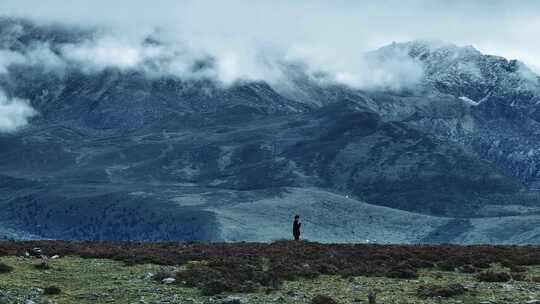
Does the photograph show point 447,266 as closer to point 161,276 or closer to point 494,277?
point 494,277

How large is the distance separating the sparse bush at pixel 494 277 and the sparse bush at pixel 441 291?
432 cm

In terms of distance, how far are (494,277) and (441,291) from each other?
6.11 m

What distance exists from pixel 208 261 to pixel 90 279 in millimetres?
10383

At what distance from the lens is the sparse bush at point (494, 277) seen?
43812 millimetres

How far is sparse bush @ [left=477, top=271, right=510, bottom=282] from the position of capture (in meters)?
43.8

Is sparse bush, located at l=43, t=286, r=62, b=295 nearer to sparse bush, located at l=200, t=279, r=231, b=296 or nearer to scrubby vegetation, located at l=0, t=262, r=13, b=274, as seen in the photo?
scrubby vegetation, located at l=0, t=262, r=13, b=274

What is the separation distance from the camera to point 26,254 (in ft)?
176

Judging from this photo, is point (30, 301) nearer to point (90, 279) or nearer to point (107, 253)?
point (90, 279)

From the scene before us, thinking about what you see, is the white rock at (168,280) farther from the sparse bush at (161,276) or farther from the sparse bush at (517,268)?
the sparse bush at (517,268)

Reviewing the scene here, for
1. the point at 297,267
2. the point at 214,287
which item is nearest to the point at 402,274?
the point at 297,267

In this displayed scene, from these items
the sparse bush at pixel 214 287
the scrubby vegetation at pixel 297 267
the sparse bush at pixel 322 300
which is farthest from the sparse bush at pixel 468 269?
the sparse bush at pixel 214 287

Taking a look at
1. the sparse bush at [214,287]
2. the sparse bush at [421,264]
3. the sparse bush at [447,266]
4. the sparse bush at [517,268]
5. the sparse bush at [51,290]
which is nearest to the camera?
the sparse bush at [51,290]

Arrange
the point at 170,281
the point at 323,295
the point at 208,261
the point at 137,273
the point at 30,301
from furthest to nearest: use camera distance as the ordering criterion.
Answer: the point at 208,261, the point at 137,273, the point at 170,281, the point at 323,295, the point at 30,301

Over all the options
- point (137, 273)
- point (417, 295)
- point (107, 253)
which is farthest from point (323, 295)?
point (107, 253)
